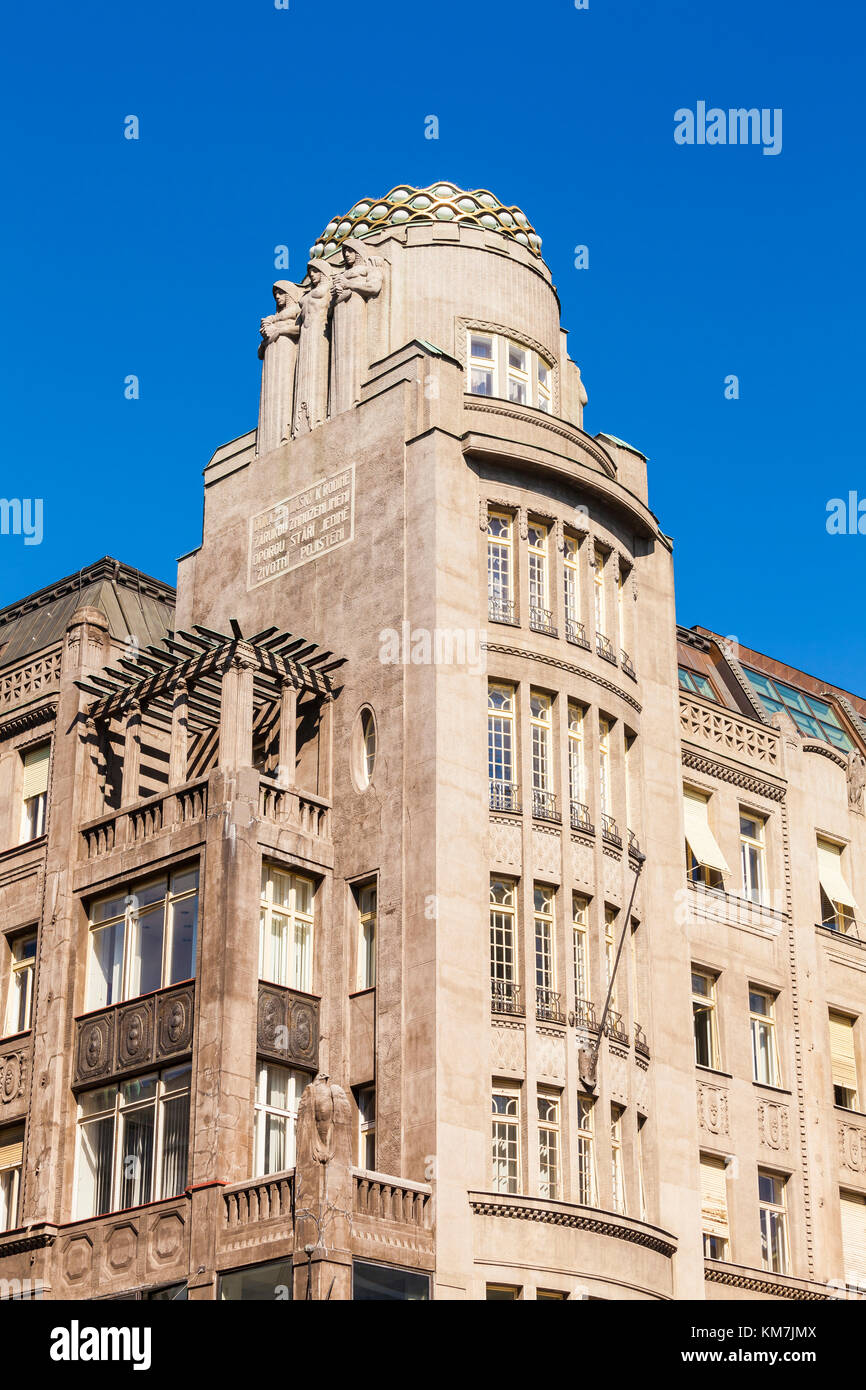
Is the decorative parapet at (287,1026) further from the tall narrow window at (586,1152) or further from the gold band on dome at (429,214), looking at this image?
the gold band on dome at (429,214)

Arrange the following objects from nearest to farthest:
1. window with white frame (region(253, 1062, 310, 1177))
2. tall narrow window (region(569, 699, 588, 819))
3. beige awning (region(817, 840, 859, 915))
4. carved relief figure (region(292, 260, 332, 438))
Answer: window with white frame (region(253, 1062, 310, 1177)), tall narrow window (region(569, 699, 588, 819)), carved relief figure (region(292, 260, 332, 438)), beige awning (region(817, 840, 859, 915))

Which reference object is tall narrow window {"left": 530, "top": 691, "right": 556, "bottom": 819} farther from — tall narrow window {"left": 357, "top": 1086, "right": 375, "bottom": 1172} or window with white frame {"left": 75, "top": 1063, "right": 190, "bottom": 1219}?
window with white frame {"left": 75, "top": 1063, "right": 190, "bottom": 1219}

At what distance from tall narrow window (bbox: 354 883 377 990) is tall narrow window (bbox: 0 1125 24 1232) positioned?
8229mm

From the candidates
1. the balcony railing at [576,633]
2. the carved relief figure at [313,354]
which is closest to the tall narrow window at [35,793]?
the carved relief figure at [313,354]

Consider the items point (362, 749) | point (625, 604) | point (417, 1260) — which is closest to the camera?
point (417, 1260)

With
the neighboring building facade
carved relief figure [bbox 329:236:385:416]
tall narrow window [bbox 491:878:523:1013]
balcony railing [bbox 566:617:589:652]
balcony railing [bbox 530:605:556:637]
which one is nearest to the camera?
A: the neighboring building facade

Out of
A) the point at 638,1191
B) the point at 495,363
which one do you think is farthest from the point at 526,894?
the point at 495,363

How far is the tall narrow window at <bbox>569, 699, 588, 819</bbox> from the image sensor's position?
43625 mm

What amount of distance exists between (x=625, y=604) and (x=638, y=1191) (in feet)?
43.0

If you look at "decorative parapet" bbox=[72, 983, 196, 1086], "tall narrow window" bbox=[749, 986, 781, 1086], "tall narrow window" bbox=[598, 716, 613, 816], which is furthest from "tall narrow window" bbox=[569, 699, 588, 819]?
"decorative parapet" bbox=[72, 983, 196, 1086]

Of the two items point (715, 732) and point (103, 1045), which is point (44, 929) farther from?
point (715, 732)

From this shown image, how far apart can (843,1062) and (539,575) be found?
14.8m

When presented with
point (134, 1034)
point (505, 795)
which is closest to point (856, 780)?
point (505, 795)

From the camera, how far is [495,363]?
1925 inches
